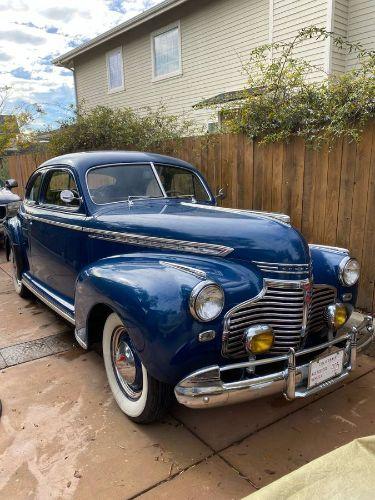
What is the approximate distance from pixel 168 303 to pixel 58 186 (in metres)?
2.39

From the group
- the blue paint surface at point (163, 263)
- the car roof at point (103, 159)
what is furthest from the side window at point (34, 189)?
the blue paint surface at point (163, 263)

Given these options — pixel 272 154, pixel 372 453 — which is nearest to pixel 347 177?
pixel 272 154

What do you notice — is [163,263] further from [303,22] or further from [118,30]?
[118,30]

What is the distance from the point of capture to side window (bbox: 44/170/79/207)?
3.59 m

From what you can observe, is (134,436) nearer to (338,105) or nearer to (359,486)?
(359,486)

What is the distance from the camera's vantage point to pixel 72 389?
302 cm

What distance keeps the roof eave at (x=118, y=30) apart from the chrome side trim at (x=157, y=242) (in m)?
9.17

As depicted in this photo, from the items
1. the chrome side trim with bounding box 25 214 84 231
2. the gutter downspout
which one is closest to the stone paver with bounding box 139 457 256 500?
the chrome side trim with bounding box 25 214 84 231

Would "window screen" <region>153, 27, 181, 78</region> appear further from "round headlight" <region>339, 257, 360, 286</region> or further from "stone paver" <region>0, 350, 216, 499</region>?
"stone paver" <region>0, 350, 216, 499</region>

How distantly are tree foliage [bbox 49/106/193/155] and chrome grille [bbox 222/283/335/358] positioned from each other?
418cm

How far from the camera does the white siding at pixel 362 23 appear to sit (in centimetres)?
747

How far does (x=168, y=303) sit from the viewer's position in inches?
83.2

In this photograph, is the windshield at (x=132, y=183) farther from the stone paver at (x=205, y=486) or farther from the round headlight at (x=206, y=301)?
the stone paver at (x=205, y=486)

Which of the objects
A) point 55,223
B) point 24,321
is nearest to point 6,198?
point 24,321
